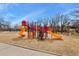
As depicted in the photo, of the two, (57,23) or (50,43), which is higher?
(57,23)

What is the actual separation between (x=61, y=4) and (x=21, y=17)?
431 mm

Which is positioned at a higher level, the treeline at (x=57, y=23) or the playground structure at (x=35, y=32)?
the treeline at (x=57, y=23)

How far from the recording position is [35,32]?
2580mm

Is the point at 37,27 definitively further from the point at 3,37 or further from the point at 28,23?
the point at 3,37

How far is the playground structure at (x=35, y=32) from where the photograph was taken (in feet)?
8.40

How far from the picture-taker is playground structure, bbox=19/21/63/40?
256cm

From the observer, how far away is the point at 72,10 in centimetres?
253

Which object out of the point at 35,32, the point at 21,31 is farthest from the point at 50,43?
the point at 21,31

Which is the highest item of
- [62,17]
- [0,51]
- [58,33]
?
[62,17]

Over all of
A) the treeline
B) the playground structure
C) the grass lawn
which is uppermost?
the treeline

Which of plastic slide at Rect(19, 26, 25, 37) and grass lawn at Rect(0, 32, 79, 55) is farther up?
plastic slide at Rect(19, 26, 25, 37)

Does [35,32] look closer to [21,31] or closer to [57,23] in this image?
[21,31]

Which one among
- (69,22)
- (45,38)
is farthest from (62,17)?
(45,38)

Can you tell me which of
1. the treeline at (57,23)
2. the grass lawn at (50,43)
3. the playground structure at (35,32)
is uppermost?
the treeline at (57,23)
